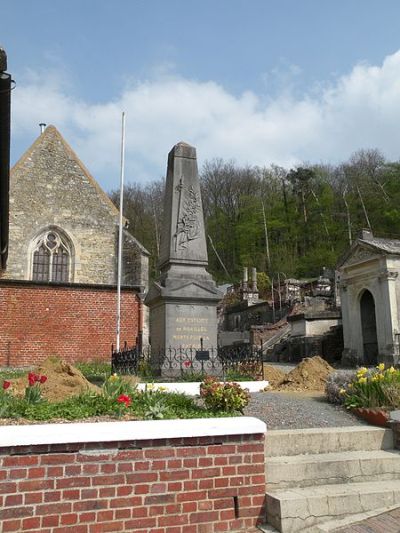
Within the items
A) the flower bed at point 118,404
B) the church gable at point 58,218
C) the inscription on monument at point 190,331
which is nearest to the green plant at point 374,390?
the flower bed at point 118,404

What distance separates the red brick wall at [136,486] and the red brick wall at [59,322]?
1392 centimetres

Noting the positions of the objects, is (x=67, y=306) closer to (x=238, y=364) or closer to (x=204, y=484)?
(x=238, y=364)

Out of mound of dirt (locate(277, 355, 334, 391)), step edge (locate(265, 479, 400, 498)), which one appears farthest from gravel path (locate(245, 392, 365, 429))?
mound of dirt (locate(277, 355, 334, 391))

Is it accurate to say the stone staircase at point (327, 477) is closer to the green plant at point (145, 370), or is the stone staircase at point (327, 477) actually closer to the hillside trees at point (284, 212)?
the green plant at point (145, 370)

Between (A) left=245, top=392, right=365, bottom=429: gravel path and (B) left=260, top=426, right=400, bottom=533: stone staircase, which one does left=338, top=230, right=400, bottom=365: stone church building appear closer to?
(A) left=245, top=392, right=365, bottom=429: gravel path

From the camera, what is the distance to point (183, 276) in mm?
10180

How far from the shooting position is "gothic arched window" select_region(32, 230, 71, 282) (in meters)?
24.9

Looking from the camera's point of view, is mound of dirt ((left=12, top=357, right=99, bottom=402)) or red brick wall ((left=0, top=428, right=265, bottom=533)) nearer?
red brick wall ((left=0, top=428, right=265, bottom=533))

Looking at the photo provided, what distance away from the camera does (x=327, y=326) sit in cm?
2508

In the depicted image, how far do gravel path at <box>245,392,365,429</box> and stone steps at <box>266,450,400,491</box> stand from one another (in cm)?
90

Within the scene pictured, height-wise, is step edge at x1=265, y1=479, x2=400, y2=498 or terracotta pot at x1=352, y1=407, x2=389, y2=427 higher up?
terracotta pot at x1=352, y1=407, x2=389, y2=427

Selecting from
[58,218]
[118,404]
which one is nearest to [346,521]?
[118,404]

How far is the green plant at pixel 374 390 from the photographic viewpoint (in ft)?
21.6

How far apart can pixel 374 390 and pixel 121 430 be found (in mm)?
4225
